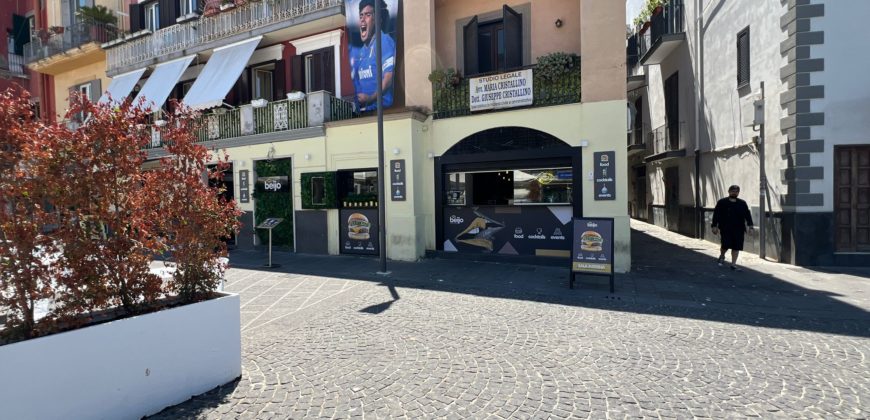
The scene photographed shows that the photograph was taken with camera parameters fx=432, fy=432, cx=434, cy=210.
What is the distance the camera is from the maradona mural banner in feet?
36.6

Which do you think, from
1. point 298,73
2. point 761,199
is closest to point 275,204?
point 298,73

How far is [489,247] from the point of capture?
408 inches

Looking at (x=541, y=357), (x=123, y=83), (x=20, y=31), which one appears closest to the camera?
(x=541, y=357)

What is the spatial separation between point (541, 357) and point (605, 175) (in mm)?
5663

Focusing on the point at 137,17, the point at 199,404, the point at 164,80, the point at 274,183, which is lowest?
the point at 199,404

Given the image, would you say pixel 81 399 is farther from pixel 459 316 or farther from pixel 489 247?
pixel 489 247

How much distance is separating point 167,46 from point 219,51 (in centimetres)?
293

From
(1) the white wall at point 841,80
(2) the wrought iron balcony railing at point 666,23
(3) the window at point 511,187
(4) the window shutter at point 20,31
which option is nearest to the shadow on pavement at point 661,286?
(3) the window at point 511,187

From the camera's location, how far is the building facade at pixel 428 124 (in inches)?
365

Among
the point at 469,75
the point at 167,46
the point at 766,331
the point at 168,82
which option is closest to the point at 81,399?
the point at 766,331

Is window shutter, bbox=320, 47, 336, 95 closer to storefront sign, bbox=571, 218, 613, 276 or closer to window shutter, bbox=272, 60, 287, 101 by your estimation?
window shutter, bbox=272, 60, 287, 101

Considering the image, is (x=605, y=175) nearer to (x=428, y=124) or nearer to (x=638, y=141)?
(x=428, y=124)

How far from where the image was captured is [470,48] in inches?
433

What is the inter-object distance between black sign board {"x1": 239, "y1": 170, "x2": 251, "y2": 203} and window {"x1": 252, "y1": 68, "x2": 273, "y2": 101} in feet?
9.78
